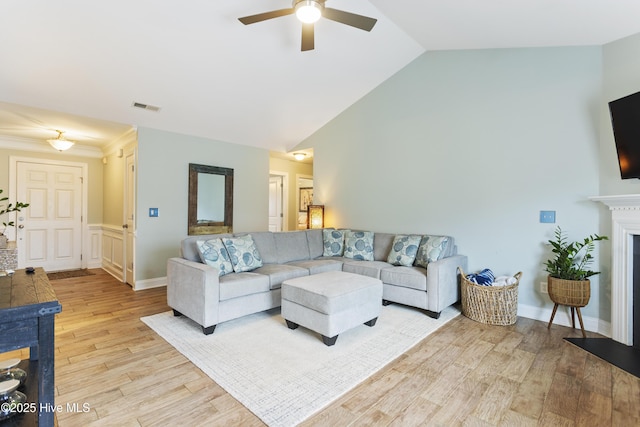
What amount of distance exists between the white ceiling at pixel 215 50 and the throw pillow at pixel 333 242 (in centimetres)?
196

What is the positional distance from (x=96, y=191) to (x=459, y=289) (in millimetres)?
6606

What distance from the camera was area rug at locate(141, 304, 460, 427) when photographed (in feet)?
6.33

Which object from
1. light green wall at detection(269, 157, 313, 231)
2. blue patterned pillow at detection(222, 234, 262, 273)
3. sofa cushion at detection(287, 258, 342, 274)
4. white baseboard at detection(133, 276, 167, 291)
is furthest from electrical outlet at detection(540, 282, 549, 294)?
light green wall at detection(269, 157, 313, 231)

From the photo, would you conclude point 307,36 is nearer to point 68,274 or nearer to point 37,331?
point 37,331

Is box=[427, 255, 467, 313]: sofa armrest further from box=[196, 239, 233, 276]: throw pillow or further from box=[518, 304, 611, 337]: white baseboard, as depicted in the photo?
box=[196, 239, 233, 276]: throw pillow

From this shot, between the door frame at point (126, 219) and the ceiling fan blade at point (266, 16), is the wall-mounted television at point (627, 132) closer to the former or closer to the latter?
the ceiling fan blade at point (266, 16)

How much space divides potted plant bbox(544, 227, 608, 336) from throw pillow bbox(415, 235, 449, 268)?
3.35ft

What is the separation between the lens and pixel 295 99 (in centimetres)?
453

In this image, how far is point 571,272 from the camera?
118 inches

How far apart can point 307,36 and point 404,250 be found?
2.62m

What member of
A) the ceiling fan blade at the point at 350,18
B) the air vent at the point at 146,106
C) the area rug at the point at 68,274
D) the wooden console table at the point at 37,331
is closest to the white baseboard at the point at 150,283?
the area rug at the point at 68,274

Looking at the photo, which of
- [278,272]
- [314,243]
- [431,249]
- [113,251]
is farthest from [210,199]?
[431,249]

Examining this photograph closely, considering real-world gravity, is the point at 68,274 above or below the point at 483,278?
below

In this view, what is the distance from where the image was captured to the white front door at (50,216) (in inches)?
210
